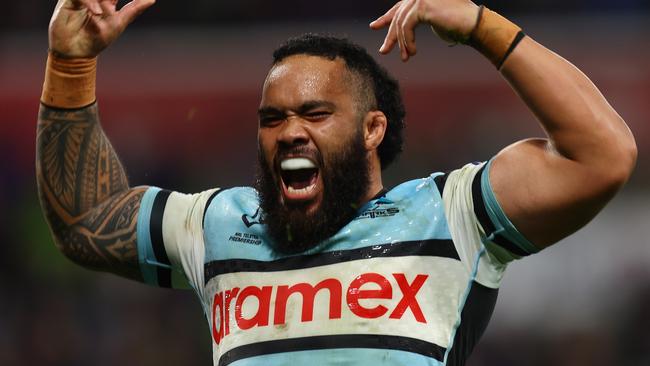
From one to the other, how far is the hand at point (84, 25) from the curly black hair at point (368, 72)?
49 cm

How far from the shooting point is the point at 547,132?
307 centimetres

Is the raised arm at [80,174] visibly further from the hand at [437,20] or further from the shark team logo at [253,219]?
the hand at [437,20]

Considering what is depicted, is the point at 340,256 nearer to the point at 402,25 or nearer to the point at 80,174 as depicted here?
the point at 402,25

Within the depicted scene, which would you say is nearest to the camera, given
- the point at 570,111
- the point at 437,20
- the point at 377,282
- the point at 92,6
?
the point at 570,111

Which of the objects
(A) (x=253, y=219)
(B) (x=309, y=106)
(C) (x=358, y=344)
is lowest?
(C) (x=358, y=344)

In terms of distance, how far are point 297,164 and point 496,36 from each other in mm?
701

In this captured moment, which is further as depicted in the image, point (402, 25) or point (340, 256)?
point (340, 256)

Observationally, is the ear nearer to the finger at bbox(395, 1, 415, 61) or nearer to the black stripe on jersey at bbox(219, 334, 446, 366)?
the finger at bbox(395, 1, 415, 61)

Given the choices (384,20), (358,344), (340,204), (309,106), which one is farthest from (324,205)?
(384,20)

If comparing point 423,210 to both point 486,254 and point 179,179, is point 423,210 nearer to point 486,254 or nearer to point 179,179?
point 486,254

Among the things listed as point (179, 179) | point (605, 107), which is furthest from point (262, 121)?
point (179, 179)

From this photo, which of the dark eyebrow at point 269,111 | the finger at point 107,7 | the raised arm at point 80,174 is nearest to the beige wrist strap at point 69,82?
the raised arm at point 80,174

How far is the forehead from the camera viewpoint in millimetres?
3424

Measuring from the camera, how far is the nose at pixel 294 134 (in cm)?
335
